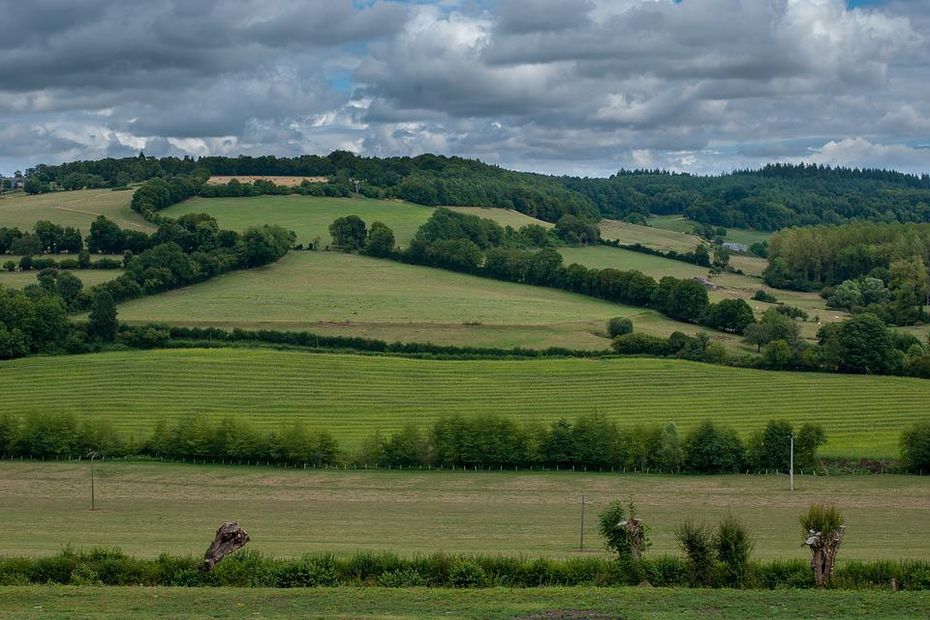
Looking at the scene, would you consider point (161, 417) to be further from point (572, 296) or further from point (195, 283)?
point (572, 296)

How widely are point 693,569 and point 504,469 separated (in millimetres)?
33342

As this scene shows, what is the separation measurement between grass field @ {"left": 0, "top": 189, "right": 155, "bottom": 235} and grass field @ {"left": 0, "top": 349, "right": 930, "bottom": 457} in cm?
6212

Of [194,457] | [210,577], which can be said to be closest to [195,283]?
[194,457]

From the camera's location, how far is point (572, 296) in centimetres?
12825

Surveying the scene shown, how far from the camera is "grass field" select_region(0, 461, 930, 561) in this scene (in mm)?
42844

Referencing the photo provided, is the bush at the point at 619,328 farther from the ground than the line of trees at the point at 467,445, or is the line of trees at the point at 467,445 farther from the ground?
the bush at the point at 619,328

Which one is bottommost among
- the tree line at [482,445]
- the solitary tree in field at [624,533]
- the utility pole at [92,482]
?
the utility pole at [92,482]

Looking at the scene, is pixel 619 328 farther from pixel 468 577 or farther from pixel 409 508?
pixel 468 577

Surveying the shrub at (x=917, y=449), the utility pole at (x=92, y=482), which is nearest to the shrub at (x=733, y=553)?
the utility pole at (x=92, y=482)

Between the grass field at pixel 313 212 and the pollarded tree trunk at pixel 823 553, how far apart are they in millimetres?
121422

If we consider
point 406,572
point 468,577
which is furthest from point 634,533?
point 406,572

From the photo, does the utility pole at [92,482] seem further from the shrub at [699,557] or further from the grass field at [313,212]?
the grass field at [313,212]

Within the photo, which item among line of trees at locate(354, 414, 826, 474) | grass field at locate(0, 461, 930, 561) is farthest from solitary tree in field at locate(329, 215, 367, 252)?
grass field at locate(0, 461, 930, 561)

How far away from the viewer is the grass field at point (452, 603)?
88.6 ft
